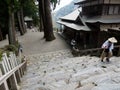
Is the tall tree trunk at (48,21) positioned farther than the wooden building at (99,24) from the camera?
Yes

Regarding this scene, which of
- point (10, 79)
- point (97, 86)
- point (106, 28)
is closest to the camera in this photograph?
point (97, 86)

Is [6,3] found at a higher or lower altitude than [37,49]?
higher

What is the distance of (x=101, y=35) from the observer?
61.6 feet

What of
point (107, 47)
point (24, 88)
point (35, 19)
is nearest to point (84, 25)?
point (107, 47)

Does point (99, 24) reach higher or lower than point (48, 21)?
lower

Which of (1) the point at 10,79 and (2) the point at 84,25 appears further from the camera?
(2) the point at 84,25

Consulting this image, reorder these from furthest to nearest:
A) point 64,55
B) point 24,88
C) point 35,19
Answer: point 35,19, point 64,55, point 24,88

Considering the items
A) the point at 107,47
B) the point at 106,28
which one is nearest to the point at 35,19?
the point at 106,28

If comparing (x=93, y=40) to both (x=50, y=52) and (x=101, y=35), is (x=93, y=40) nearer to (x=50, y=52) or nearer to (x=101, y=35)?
(x=101, y=35)

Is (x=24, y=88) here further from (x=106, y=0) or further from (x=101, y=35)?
(x=106, y=0)

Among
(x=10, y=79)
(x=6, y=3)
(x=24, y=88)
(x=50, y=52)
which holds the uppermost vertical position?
(x=6, y=3)

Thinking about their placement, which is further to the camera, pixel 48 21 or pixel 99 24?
pixel 48 21

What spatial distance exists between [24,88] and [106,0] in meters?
17.4

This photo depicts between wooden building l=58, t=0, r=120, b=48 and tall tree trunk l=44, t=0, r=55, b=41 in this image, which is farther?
tall tree trunk l=44, t=0, r=55, b=41
